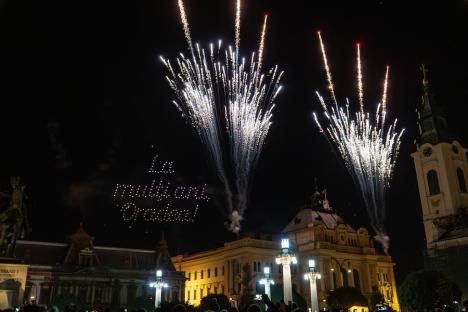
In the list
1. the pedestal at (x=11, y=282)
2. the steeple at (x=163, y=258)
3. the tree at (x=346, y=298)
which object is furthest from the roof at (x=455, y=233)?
the pedestal at (x=11, y=282)

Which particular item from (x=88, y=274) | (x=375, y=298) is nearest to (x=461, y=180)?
(x=375, y=298)

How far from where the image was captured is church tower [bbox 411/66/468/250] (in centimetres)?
6281

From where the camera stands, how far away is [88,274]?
6725cm

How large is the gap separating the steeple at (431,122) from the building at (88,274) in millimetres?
46900

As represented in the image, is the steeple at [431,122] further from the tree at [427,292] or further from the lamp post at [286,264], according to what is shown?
the lamp post at [286,264]

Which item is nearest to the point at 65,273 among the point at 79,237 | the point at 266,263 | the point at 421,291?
the point at 79,237

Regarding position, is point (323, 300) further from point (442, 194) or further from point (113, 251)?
point (113, 251)

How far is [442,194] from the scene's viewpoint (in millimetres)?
64875

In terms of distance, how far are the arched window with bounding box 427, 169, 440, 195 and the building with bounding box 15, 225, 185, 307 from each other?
43.2 m

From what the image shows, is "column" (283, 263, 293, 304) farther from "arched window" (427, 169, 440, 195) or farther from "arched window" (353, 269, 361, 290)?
"arched window" (353, 269, 361, 290)

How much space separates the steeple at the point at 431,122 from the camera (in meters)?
68.4

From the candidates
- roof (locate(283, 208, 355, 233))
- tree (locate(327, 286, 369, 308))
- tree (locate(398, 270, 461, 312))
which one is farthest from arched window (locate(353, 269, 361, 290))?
tree (locate(398, 270, 461, 312))

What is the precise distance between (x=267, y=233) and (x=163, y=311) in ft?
227

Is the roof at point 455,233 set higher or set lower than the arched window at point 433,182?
lower
